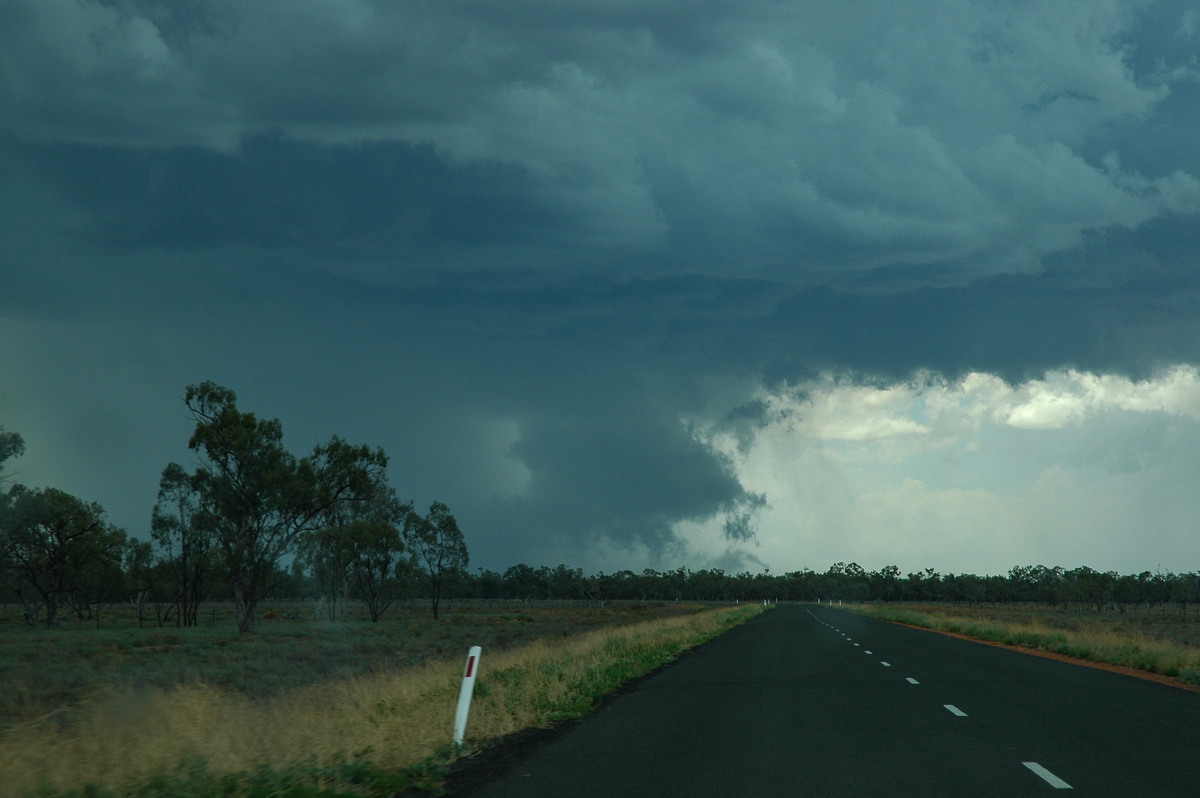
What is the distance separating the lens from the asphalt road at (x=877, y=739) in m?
9.24

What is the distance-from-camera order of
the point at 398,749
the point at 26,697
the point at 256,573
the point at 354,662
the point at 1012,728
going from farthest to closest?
the point at 256,573 → the point at 354,662 → the point at 26,697 → the point at 1012,728 → the point at 398,749

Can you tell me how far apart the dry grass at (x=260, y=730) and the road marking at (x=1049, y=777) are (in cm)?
608

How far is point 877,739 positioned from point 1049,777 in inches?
117

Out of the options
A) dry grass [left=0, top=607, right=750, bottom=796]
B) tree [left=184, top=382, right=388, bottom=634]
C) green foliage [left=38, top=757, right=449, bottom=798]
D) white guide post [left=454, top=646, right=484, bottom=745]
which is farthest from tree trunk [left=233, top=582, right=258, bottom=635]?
green foliage [left=38, top=757, right=449, bottom=798]

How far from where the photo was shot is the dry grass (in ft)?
28.2

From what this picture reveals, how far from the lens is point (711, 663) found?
27.9 meters

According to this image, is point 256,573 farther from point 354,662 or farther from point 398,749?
point 398,749

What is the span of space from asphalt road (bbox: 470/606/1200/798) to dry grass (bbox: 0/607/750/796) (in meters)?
1.25

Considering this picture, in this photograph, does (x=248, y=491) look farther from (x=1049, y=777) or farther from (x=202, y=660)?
(x=1049, y=777)

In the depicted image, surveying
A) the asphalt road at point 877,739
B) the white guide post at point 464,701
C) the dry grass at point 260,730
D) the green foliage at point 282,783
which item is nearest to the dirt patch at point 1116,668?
the asphalt road at point 877,739

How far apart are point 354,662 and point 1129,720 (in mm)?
28224

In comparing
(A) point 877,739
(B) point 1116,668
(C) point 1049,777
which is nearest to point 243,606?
(B) point 1116,668

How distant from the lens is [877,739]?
40.1 feet

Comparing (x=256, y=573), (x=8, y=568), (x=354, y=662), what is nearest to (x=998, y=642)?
(x=354, y=662)
